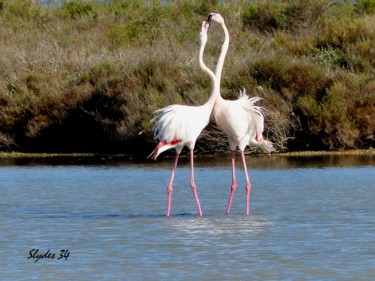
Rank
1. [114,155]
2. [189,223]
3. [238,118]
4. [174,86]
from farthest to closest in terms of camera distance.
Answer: [174,86]
[114,155]
[238,118]
[189,223]

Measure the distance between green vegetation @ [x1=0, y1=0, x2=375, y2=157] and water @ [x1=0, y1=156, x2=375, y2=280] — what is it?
1311 millimetres

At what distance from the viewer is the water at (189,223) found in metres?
8.95

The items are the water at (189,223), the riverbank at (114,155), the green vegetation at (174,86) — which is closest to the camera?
the water at (189,223)

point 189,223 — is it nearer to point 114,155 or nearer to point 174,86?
point 114,155

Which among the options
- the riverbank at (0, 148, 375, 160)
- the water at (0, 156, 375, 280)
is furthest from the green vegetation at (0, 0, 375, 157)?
the water at (0, 156, 375, 280)

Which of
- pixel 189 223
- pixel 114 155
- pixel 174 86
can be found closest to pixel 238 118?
pixel 189 223

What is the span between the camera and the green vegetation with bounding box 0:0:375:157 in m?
18.9

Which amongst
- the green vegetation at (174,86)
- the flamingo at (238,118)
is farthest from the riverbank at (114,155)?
the flamingo at (238,118)

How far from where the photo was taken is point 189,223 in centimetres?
1155

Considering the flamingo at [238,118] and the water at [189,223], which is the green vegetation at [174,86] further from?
the flamingo at [238,118]

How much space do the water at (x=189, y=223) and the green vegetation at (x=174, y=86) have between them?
131 cm

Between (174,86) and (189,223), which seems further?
(174,86)

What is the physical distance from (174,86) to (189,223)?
891cm

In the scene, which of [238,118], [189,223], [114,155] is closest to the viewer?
[189,223]
